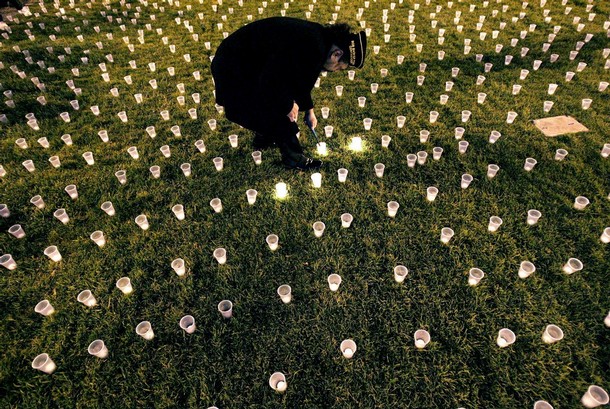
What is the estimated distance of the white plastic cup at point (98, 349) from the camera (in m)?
3.05

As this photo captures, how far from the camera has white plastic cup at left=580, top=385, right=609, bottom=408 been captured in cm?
249

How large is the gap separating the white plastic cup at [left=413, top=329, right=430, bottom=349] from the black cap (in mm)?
2928

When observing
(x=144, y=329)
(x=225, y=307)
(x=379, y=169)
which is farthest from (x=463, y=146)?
(x=144, y=329)

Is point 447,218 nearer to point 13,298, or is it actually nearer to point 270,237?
point 270,237

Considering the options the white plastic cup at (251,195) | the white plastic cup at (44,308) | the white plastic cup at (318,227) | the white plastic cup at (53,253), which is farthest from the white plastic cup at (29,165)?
the white plastic cup at (318,227)

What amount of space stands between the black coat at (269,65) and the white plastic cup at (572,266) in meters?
3.50

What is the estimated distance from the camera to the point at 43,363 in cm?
293

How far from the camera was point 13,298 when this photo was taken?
3.61 metres

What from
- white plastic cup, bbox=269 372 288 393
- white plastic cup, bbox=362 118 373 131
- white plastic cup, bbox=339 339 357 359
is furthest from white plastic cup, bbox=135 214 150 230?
white plastic cup, bbox=362 118 373 131

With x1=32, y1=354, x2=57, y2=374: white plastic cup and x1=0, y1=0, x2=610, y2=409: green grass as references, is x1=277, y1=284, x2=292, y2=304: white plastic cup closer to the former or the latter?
x1=0, y1=0, x2=610, y2=409: green grass

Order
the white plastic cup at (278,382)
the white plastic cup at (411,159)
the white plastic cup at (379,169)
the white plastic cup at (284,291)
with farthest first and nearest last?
the white plastic cup at (411,159) < the white plastic cup at (379,169) < the white plastic cup at (284,291) < the white plastic cup at (278,382)

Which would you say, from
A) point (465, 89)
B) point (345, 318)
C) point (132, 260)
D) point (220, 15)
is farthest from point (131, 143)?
point (220, 15)

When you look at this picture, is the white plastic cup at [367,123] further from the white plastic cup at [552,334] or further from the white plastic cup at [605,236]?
the white plastic cup at [552,334]

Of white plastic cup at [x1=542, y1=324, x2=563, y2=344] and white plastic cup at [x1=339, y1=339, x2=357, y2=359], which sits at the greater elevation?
white plastic cup at [x1=542, y1=324, x2=563, y2=344]
